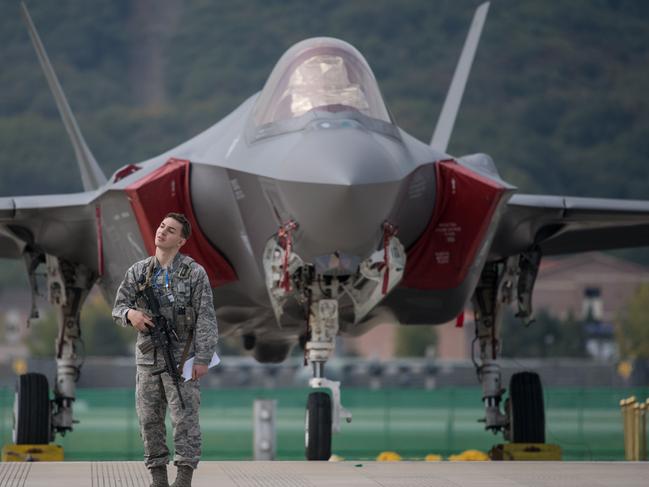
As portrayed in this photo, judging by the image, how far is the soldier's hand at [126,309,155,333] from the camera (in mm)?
6715

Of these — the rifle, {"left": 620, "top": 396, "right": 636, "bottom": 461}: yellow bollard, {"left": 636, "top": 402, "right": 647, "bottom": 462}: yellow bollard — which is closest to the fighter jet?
the rifle

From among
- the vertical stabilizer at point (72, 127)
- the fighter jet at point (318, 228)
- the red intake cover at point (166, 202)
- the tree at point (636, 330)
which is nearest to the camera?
the fighter jet at point (318, 228)

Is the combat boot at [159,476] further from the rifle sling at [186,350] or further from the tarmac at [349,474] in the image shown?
the rifle sling at [186,350]

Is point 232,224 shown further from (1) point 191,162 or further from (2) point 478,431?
(2) point 478,431

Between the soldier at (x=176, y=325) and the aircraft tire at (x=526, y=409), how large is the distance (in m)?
6.26

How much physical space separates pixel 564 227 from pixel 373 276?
3.50m

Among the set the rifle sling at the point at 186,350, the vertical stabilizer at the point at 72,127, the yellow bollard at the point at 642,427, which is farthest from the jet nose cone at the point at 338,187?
the yellow bollard at the point at 642,427

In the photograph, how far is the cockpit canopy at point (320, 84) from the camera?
10117 millimetres

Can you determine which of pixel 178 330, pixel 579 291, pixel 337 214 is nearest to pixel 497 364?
pixel 337 214

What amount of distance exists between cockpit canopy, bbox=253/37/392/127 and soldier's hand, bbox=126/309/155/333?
3.60m

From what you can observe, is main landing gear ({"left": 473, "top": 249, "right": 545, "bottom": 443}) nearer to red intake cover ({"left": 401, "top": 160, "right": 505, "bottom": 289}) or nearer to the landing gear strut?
red intake cover ({"left": 401, "top": 160, "right": 505, "bottom": 289})

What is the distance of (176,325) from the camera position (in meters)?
6.83

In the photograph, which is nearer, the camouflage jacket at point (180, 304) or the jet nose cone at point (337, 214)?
the camouflage jacket at point (180, 304)

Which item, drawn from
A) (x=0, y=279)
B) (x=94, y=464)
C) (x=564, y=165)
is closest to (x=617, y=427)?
(x=94, y=464)
